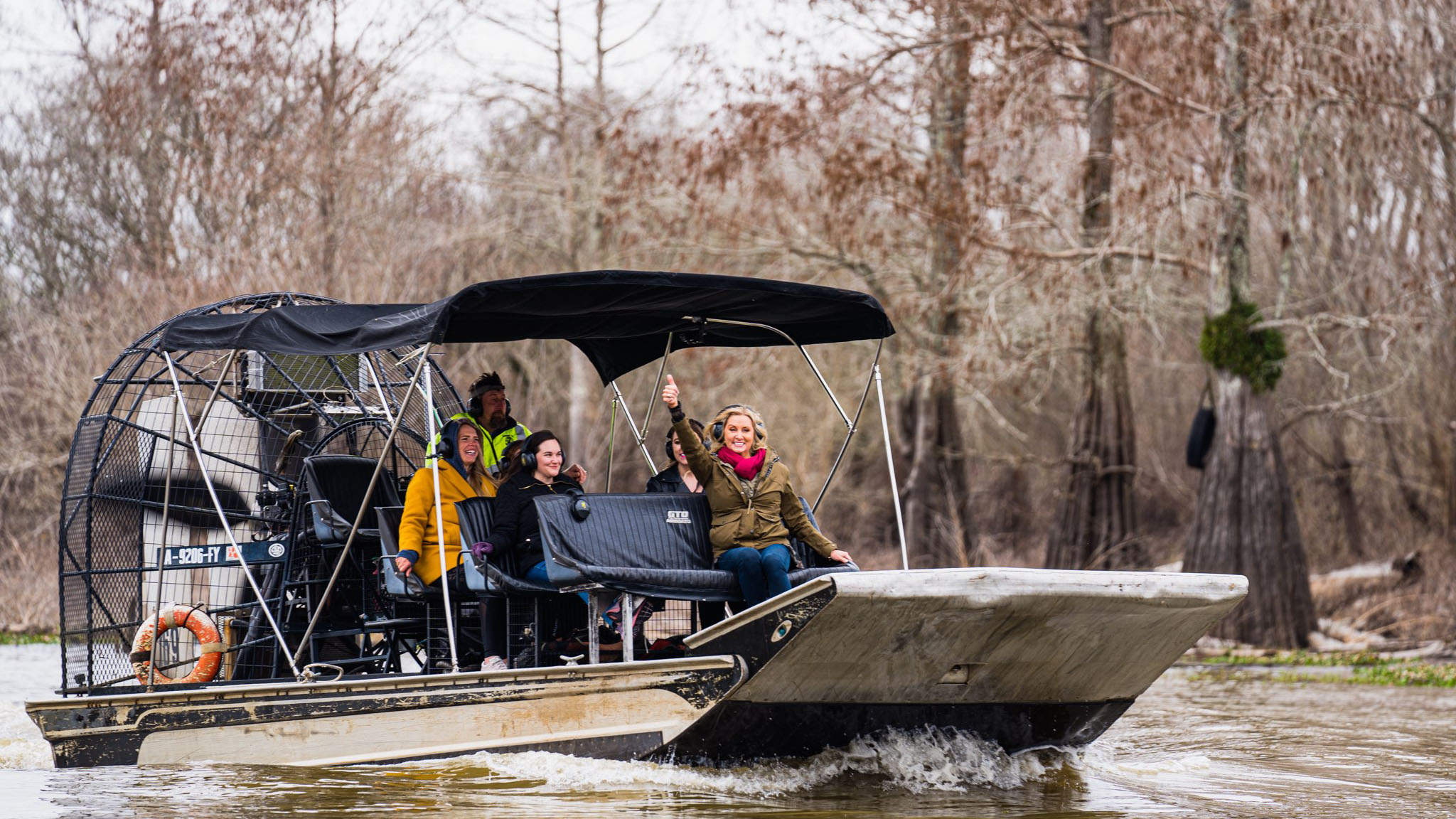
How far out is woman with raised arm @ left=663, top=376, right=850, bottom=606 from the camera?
29.9ft

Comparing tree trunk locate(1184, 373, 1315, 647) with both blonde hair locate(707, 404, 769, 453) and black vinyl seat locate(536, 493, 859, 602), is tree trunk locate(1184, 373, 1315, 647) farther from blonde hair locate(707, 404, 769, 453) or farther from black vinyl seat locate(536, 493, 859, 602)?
blonde hair locate(707, 404, 769, 453)

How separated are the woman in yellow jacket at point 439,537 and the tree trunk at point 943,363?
1142 centimetres

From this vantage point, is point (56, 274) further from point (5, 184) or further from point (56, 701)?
point (56, 701)

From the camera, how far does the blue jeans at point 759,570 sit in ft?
29.7

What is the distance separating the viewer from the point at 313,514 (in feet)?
32.6

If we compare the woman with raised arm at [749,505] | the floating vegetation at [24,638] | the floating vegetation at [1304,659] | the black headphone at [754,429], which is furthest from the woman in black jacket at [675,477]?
the floating vegetation at [24,638]

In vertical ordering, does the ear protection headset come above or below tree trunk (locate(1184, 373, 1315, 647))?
above

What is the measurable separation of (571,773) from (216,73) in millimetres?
18767

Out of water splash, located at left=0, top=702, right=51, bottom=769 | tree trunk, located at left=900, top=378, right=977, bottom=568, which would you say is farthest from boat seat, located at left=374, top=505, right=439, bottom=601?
tree trunk, located at left=900, top=378, right=977, bottom=568

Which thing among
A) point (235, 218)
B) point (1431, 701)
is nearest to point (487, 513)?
point (1431, 701)

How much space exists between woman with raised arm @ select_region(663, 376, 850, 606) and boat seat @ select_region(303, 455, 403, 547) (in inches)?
88.8

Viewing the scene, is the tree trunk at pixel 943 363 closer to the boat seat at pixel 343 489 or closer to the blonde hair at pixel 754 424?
the blonde hair at pixel 754 424

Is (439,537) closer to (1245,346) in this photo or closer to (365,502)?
(365,502)

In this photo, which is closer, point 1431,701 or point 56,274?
point 1431,701
